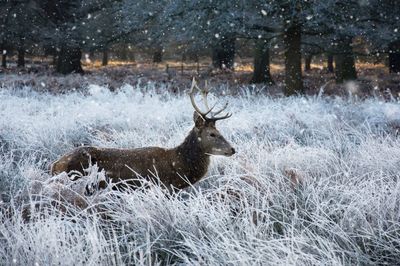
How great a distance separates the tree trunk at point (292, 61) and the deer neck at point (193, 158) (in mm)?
8836

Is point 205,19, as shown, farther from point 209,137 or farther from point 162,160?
point 162,160

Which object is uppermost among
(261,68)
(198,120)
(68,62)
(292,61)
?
(68,62)

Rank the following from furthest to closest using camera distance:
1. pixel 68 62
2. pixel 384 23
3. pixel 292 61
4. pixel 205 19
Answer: pixel 68 62, pixel 384 23, pixel 292 61, pixel 205 19

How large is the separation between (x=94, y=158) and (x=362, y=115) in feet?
19.2

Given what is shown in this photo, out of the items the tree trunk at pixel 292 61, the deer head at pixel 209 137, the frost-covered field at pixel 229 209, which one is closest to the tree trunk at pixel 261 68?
the tree trunk at pixel 292 61

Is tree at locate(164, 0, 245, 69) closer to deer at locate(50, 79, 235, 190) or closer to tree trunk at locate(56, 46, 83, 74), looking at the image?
deer at locate(50, 79, 235, 190)

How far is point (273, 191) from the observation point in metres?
4.04

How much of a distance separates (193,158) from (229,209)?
1.18 meters

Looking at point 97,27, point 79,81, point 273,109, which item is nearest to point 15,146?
point 273,109

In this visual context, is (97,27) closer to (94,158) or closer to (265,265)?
(94,158)

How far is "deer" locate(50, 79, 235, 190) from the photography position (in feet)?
14.7

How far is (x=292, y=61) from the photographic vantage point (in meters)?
13.3

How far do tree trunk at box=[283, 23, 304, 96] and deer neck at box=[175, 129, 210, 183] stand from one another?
8836 millimetres

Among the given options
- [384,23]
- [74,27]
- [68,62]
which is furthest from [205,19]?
[68,62]
